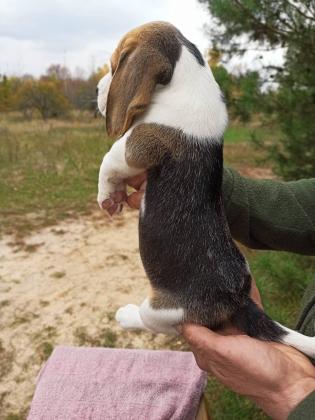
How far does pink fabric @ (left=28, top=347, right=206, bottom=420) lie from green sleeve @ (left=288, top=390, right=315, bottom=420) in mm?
907

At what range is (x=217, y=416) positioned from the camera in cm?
309

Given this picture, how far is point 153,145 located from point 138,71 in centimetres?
28

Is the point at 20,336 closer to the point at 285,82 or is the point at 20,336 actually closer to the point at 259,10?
the point at 285,82

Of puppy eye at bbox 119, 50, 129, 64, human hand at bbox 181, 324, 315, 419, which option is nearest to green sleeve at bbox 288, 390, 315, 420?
human hand at bbox 181, 324, 315, 419

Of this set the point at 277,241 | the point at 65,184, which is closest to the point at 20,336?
the point at 277,241

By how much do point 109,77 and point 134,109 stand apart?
30cm

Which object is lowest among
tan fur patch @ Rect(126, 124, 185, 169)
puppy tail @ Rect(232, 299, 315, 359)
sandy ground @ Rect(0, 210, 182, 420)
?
sandy ground @ Rect(0, 210, 182, 420)

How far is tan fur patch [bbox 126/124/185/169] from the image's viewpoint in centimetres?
161

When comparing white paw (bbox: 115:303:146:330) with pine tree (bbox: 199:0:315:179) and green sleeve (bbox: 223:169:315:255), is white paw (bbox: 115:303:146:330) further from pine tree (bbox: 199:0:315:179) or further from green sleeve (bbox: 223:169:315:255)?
pine tree (bbox: 199:0:315:179)

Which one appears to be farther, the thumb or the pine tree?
the pine tree

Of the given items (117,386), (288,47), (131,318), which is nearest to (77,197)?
(288,47)

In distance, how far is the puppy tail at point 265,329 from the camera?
157cm

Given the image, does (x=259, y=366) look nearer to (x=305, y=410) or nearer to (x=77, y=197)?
(x=305, y=410)

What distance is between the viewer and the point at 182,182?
5.26 ft
